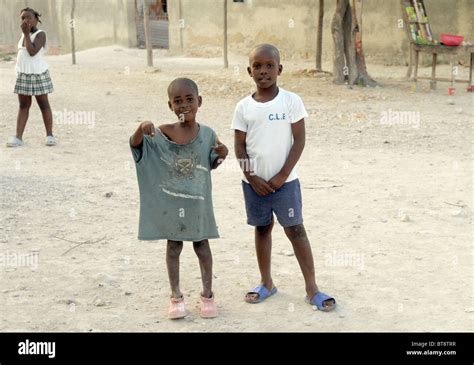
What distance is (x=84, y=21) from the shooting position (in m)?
19.4

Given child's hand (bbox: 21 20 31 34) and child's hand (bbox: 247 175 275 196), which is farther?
child's hand (bbox: 21 20 31 34)

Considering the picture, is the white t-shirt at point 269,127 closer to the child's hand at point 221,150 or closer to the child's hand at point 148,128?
the child's hand at point 221,150

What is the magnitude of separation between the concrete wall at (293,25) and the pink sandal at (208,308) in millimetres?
11607

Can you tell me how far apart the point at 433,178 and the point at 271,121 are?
3.10 metres

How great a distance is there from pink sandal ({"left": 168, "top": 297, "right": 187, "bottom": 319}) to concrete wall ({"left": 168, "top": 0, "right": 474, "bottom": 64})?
11.7m

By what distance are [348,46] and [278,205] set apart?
28.3ft

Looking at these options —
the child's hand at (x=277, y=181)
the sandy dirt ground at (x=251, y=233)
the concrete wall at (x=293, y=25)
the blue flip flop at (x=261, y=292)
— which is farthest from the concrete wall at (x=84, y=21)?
the child's hand at (x=277, y=181)

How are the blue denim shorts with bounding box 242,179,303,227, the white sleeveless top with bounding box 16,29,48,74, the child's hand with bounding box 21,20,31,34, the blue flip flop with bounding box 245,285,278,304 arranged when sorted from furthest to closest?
the white sleeveless top with bounding box 16,29,48,74, the child's hand with bounding box 21,20,31,34, the blue flip flop with bounding box 245,285,278,304, the blue denim shorts with bounding box 242,179,303,227

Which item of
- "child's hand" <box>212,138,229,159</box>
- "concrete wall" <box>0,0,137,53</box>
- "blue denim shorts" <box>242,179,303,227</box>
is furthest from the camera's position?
"concrete wall" <box>0,0,137,53</box>

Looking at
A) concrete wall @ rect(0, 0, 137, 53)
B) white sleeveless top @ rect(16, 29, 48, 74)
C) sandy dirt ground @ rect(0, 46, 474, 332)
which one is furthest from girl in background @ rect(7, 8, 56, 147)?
concrete wall @ rect(0, 0, 137, 53)

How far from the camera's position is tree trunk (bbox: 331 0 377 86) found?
1195 cm

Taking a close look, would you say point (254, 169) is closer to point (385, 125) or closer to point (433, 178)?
point (433, 178)

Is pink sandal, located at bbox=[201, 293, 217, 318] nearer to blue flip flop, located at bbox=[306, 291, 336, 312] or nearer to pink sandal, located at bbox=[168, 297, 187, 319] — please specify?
pink sandal, located at bbox=[168, 297, 187, 319]

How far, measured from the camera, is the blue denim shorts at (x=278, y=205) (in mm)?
3824
